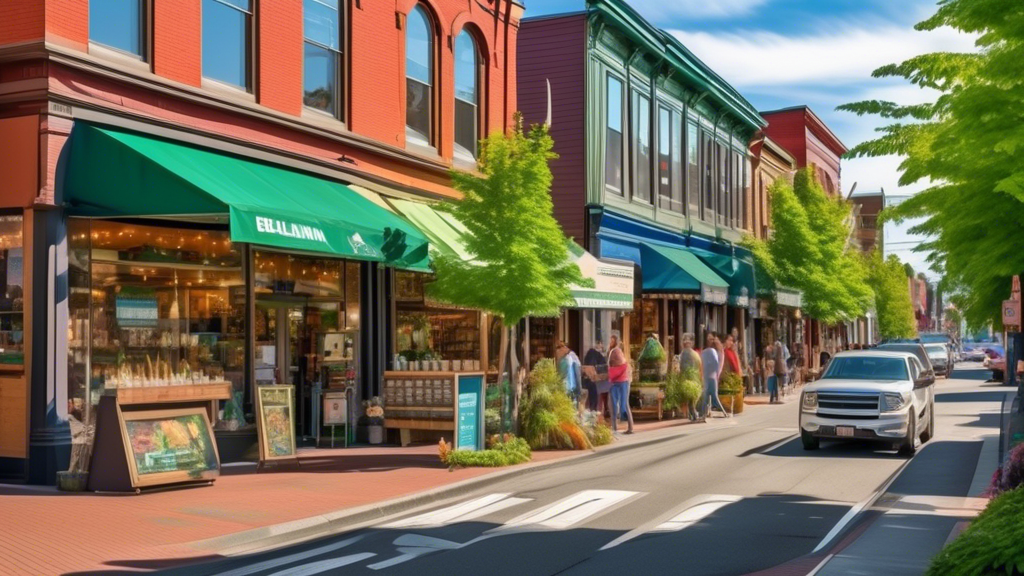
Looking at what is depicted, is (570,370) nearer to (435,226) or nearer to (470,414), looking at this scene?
(435,226)

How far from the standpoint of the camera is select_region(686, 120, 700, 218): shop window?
36781 millimetres

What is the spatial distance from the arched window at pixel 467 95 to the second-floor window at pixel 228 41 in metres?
6.55

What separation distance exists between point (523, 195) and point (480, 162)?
1.99 metres

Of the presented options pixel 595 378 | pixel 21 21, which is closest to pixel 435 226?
pixel 595 378

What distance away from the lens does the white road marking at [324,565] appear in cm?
927

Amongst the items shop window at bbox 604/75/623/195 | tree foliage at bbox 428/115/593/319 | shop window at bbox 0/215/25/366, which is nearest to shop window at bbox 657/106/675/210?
shop window at bbox 604/75/623/195

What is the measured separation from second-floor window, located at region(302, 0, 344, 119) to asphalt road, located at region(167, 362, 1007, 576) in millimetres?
7461

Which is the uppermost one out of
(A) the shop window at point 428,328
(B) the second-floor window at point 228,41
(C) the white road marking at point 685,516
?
(B) the second-floor window at point 228,41

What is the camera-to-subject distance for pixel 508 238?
17.2 meters

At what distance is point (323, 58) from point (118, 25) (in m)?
4.80

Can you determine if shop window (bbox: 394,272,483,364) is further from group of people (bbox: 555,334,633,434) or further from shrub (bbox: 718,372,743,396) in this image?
shrub (bbox: 718,372,743,396)

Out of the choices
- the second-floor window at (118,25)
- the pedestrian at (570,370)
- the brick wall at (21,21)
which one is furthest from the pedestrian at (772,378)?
the brick wall at (21,21)

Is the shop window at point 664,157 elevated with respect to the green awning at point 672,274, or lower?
elevated

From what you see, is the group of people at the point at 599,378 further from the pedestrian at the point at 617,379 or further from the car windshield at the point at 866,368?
the car windshield at the point at 866,368
